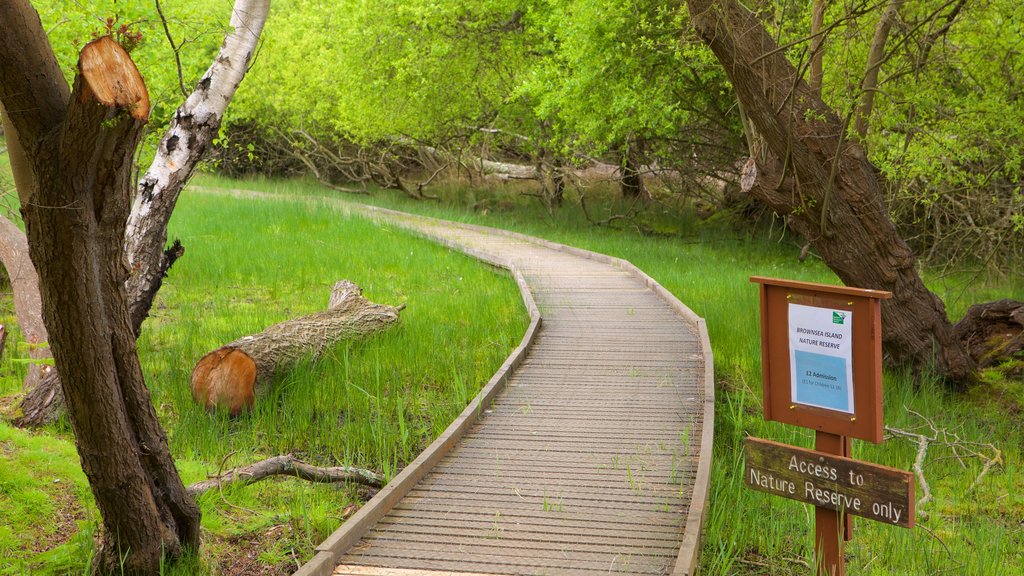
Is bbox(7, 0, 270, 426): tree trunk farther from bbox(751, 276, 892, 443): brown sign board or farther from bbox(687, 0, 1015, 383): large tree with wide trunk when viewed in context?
bbox(751, 276, 892, 443): brown sign board

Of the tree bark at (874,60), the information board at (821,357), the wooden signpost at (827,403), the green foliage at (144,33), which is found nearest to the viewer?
the wooden signpost at (827,403)

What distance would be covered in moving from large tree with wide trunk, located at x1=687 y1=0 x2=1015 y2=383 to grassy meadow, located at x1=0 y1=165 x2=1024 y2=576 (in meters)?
0.53

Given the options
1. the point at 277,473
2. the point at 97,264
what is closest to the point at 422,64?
the point at 277,473

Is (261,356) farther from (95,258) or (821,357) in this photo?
(821,357)

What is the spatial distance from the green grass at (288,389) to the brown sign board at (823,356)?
2483 millimetres

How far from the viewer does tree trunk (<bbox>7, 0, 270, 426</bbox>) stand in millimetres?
6457

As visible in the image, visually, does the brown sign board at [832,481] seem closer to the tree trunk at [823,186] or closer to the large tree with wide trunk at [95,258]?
the large tree with wide trunk at [95,258]

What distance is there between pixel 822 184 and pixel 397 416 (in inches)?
163

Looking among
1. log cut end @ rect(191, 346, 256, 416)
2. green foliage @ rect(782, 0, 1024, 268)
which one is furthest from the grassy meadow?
green foliage @ rect(782, 0, 1024, 268)

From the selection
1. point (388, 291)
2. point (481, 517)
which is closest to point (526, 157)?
A: point (388, 291)

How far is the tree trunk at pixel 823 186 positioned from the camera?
25.5ft

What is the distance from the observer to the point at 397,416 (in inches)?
286

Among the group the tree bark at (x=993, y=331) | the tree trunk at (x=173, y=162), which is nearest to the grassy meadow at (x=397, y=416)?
the tree bark at (x=993, y=331)

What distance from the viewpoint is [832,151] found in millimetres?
8195
